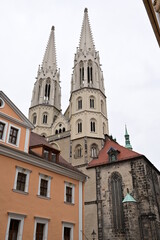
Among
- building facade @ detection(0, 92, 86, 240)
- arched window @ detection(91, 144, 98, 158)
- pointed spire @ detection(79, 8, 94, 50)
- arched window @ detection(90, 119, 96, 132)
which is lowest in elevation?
building facade @ detection(0, 92, 86, 240)

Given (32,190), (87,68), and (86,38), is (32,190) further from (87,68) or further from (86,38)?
(86,38)

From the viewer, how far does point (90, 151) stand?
33.1 meters

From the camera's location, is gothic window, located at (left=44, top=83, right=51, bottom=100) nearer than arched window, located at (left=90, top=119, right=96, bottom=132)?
No

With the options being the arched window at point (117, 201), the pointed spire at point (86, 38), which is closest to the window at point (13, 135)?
the arched window at point (117, 201)

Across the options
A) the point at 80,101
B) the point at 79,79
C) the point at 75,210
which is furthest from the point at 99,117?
the point at 75,210

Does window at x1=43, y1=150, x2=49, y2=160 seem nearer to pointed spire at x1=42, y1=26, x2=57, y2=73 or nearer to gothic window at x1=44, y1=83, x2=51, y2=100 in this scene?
gothic window at x1=44, y1=83, x2=51, y2=100

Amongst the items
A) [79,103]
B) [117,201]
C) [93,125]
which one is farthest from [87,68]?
[117,201]

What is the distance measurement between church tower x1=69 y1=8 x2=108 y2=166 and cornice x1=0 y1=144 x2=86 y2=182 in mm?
14670

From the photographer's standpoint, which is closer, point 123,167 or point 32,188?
point 32,188

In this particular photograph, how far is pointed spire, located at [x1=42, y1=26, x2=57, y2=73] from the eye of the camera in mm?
51772

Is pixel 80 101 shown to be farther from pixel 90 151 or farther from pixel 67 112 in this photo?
pixel 90 151

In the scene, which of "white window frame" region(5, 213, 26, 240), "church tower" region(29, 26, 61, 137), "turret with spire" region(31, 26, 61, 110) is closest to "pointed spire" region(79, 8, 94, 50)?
"turret with spire" region(31, 26, 61, 110)

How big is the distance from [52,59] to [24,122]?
1604 inches

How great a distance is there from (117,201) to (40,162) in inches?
590
